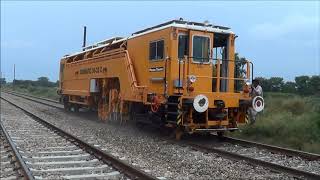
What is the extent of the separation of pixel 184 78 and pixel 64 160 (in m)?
4.60

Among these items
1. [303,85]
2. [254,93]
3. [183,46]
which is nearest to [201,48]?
[183,46]

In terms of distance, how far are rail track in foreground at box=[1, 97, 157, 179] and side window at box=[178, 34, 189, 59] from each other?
3801mm

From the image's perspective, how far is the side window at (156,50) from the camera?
45.1 feet

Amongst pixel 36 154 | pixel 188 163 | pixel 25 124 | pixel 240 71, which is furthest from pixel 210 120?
pixel 25 124

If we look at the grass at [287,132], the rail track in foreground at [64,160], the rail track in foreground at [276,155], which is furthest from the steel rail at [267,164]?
the rail track in foreground at [64,160]

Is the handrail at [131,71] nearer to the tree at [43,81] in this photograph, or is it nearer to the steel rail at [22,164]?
the steel rail at [22,164]

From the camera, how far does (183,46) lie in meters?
13.5

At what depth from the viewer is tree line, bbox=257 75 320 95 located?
103 feet

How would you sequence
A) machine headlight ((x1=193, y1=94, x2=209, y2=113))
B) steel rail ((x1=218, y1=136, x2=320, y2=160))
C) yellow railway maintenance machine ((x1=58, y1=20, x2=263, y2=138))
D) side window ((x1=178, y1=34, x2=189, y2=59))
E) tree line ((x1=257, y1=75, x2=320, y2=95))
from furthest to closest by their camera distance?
tree line ((x1=257, y1=75, x2=320, y2=95)) < side window ((x1=178, y1=34, x2=189, y2=59)) < yellow railway maintenance machine ((x1=58, y1=20, x2=263, y2=138)) < machine headlight ((x1=193, y1=94, x2=209, y2=113)) < steel rail ((x1=218, y1=136, x2=320, y2=160))

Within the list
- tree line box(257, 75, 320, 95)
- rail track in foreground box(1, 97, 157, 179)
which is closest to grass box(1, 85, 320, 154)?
rail track in foreground box(1, 97, 157, 179)

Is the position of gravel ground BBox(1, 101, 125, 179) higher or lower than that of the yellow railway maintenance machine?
lower

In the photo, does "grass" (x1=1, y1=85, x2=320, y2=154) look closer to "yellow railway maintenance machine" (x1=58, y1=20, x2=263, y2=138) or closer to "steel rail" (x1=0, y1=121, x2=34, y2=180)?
"yellow railway maintenance machine" (x1=58, y1=20, x2=263, y2=138)

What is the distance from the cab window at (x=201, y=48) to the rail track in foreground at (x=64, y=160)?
166 inches

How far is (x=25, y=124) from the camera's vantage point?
17.5 m
